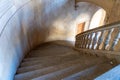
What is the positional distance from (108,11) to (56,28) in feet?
9.46

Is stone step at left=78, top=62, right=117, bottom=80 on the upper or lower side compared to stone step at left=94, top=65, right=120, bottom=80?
lower

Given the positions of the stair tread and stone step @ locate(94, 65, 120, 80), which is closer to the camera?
stone step @ locate(94, 65, 120, 80)

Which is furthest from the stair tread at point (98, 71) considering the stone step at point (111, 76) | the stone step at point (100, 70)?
the stone step at point (111, 76)

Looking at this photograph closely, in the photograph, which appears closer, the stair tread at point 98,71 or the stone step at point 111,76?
the stone step at point 111,76

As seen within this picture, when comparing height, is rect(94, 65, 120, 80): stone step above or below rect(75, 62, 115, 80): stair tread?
above

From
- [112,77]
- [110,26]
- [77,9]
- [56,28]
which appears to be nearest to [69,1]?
[77,9]

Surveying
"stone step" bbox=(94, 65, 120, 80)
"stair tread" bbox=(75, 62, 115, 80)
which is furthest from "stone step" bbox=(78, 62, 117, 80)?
"stone step" bbox=(94, 65, 120, 80)

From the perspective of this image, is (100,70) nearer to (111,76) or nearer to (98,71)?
(98,71)

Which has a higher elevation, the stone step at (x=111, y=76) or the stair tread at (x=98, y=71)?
the stone step at (x=111, y=76)

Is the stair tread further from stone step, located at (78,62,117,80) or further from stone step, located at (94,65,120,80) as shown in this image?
stone step, located at (94,65,120,80)

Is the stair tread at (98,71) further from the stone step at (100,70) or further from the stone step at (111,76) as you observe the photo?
the stone step at (111,76)

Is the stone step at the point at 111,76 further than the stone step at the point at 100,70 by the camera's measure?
No

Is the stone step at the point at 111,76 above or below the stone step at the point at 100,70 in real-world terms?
above

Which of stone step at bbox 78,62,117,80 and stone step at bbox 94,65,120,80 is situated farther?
stone step at bbox 78,62,117,80
